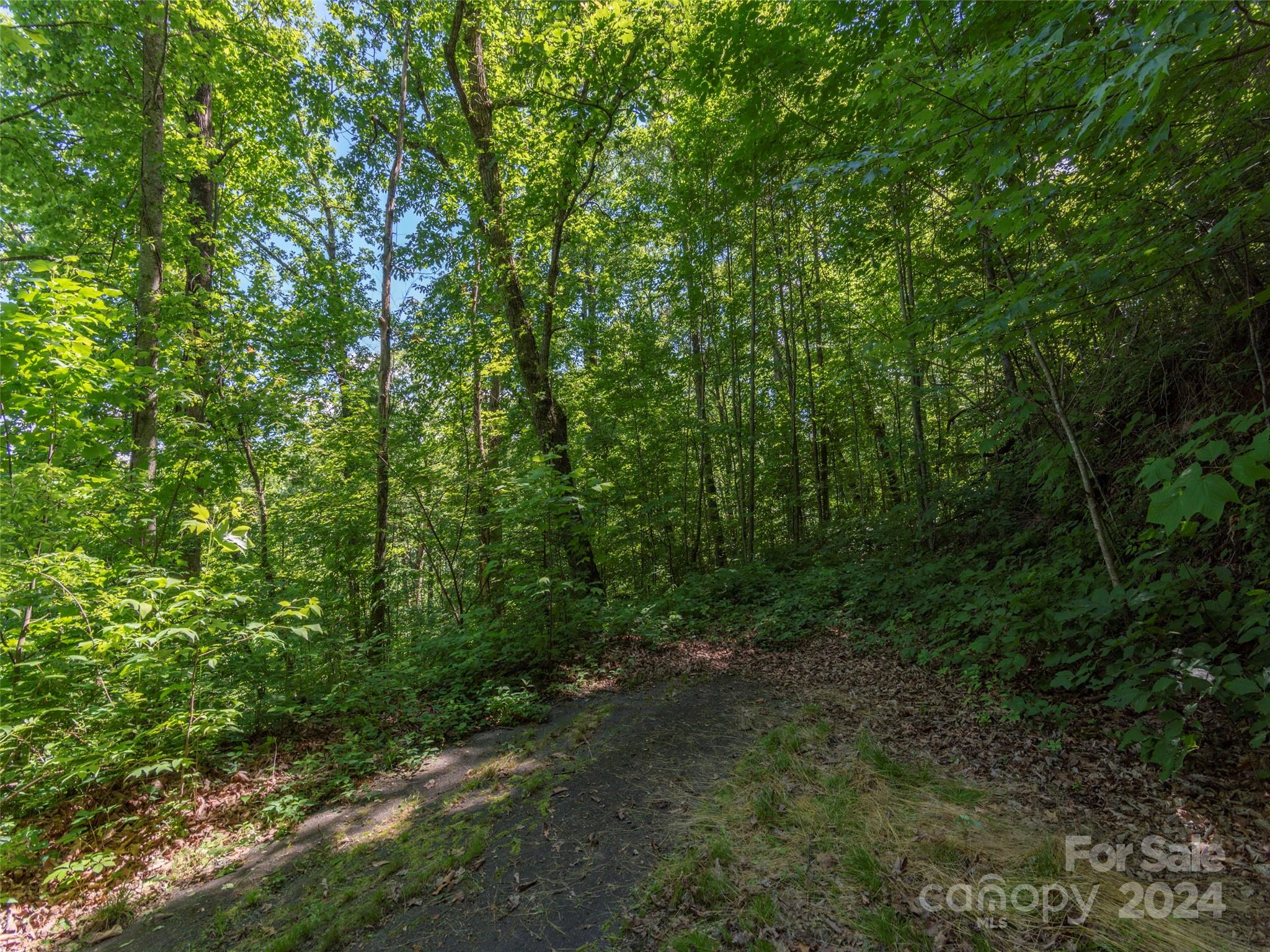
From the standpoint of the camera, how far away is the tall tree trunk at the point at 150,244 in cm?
504

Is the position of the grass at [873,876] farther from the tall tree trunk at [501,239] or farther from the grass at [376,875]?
the tall tree trunk at [501,239]

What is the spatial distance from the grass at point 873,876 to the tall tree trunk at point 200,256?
5.71m

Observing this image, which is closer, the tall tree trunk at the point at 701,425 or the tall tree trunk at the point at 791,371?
the tall tree trunk at the point at 791,371

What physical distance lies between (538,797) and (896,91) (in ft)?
18.2

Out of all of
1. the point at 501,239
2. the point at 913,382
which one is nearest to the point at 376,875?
the point at 501,239

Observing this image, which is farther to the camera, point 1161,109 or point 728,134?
point 728,134

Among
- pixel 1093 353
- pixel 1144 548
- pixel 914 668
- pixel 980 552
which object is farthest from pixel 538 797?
pixel 1093 353

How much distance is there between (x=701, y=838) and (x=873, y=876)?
36.7 inches

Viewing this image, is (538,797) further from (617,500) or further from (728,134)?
(728,134)

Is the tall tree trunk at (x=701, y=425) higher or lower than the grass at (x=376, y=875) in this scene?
higher

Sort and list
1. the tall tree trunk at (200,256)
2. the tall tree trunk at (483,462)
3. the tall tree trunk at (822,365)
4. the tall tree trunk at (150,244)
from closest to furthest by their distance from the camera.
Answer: the tall tree trunk at (150,244) → the tall tree trunk at (200,256) → the tall tree trunk at (483,462) → the tall tree trunk at (822,365)

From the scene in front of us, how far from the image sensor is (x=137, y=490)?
4535 millimetres

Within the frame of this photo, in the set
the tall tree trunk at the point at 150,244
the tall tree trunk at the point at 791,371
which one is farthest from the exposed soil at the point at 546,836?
the tall tree trunk at the point at 791,371

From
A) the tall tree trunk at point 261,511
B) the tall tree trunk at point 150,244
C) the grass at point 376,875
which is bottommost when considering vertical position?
the grass at point 376,875
